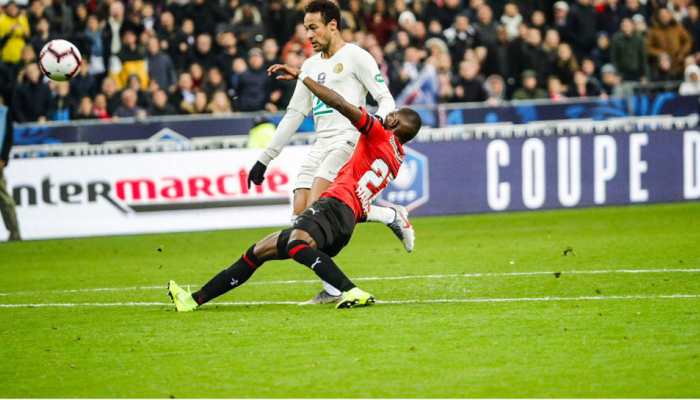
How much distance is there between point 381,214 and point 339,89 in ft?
3.66

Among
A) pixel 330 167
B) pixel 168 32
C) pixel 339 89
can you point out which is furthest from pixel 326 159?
pixel 168 32

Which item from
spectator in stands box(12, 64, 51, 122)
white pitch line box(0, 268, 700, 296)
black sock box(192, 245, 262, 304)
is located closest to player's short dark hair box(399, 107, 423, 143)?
black sock box(192, 245, 262, 304)

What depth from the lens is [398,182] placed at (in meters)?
20.7

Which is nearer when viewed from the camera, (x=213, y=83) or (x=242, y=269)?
(x=242, y=269)

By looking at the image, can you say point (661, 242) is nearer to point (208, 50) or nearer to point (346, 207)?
point (346, 207)

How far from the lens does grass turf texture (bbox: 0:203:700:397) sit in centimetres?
790

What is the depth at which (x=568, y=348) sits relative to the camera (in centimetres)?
876

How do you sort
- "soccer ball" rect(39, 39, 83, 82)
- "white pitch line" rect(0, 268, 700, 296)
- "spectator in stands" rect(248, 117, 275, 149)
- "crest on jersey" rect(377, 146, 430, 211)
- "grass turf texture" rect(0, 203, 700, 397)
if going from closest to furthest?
"grass turf texture" rect(0, 203, 700, 397) → "white pitch line" rect(0, 268, 700, 296) → "soccer ball" rect(39, 39, 83, 82) → "spectator in stands" rect(248, 117, 275, 149) → "crest on jersey" rect(377, 146, 430, 211)

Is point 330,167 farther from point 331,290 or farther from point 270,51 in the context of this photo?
point 270,51

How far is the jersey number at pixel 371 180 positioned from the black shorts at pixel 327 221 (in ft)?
0.59

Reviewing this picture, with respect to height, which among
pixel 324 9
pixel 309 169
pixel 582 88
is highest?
pixel 324 9

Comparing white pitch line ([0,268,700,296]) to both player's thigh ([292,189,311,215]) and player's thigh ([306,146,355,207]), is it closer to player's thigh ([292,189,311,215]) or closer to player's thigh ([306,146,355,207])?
player's thigh ([292,189,311,215])

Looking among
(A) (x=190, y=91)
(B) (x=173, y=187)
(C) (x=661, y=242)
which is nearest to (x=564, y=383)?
(C) (x=661, y=242)

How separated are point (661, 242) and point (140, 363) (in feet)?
29.4
